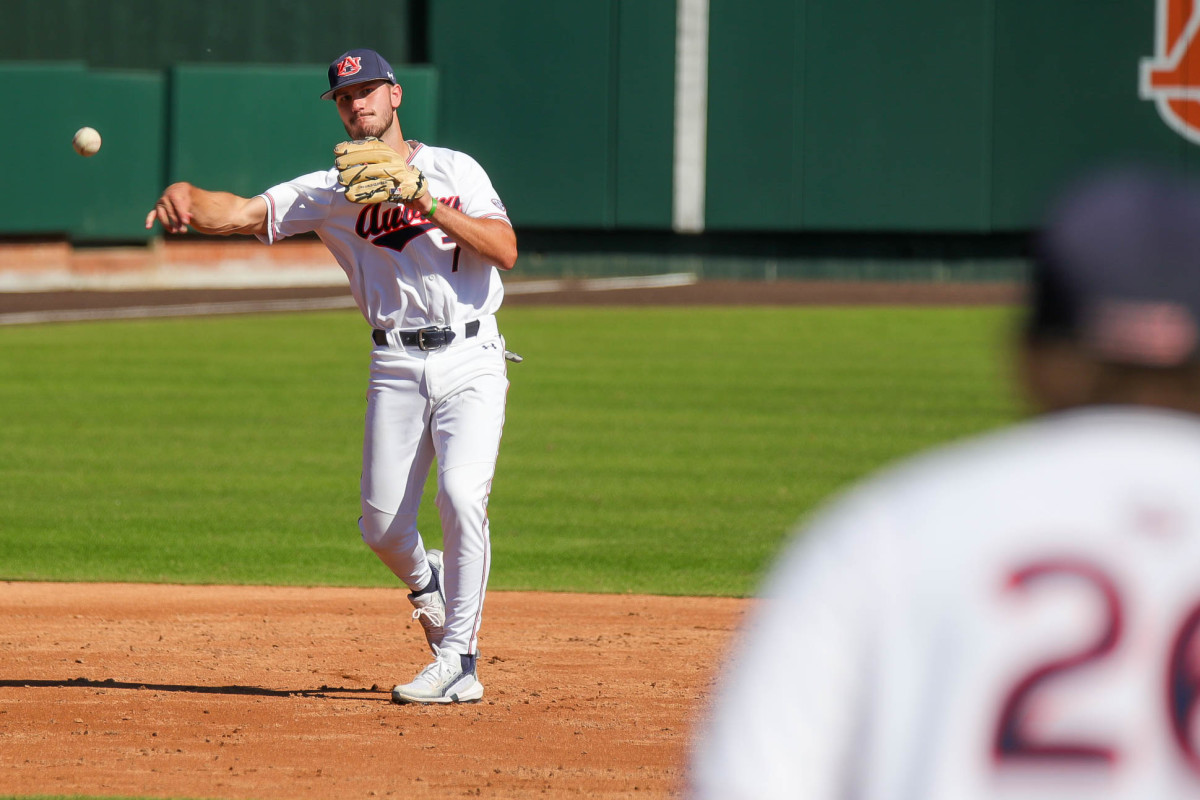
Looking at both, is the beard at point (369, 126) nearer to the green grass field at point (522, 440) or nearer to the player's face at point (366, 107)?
the player's face at point (366, 107)

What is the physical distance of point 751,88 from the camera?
2828 centimetres

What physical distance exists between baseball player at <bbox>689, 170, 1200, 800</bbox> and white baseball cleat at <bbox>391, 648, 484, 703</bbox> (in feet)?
14.7

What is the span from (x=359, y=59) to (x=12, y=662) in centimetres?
279

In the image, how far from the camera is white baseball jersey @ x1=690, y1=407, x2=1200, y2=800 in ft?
4.87

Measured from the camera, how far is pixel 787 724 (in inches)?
58.6

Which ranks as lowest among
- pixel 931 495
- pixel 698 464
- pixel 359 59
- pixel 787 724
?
pixel 698 464

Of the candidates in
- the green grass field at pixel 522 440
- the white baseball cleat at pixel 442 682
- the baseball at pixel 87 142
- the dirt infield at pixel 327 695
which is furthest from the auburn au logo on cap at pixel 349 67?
the baseball at pixel 87 142

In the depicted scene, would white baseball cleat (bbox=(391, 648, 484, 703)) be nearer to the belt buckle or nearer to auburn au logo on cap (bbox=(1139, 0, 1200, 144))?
the belt buckle

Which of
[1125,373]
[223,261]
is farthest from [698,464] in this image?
[223,261]

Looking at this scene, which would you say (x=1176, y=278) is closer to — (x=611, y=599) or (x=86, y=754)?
(x=86, y=754)

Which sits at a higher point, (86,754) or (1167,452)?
(1167,452)

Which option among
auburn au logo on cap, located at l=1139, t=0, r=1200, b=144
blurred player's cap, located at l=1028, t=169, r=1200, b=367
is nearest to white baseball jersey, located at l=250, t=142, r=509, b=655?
blurred player's cap, located at l=1028, t=169, r=1200, b=367

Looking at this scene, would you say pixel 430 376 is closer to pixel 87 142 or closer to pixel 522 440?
pixel 87 142

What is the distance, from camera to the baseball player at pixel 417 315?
225 inches
